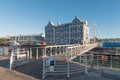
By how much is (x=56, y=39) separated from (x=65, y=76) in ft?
216

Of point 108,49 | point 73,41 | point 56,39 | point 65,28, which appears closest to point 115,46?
point 108,49

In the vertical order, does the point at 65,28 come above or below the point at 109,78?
above

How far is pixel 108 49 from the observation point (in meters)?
46.0

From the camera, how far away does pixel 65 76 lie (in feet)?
30.3

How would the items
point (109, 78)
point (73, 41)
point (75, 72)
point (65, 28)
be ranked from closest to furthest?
1. point (109, 78)
2. point (75, 72)
3. point (73, 41)
4. point (65, 28)

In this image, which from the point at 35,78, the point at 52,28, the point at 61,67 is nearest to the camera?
the point at 35,78

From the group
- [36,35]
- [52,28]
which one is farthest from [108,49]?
[36,35]

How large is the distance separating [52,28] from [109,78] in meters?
69.1

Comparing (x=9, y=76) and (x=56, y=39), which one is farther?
(x=56, y=39)

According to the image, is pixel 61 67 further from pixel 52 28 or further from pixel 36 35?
pixel 36 35

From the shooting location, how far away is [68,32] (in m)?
70.1

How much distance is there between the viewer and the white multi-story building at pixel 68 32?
64.8 metres

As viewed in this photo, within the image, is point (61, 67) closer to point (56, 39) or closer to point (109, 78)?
point (109, 78)

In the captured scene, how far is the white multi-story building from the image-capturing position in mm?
64812
